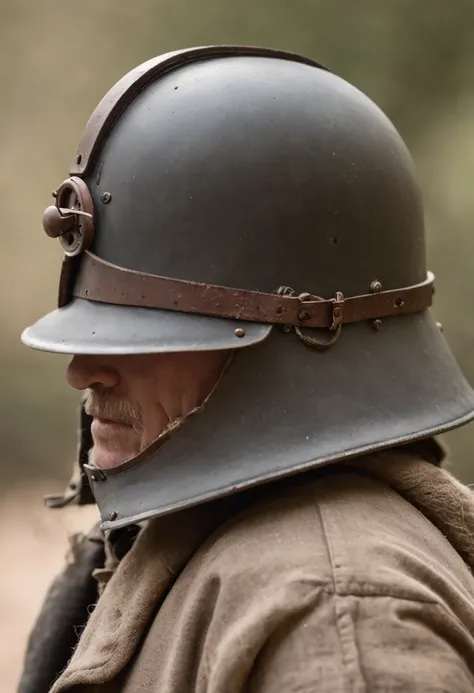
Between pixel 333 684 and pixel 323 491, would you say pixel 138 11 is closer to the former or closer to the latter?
pixel 323 491

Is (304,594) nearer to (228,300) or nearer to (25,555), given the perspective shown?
(228,300)

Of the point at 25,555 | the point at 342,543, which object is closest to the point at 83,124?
the point at 25,555

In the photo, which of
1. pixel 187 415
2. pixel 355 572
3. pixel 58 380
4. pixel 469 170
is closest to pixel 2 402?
pixel 58 380

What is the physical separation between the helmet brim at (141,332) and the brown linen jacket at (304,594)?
7.1 inches

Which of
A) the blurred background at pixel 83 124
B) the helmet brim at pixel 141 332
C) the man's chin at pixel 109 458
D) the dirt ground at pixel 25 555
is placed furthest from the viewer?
the dirt ground at pixel 25 555

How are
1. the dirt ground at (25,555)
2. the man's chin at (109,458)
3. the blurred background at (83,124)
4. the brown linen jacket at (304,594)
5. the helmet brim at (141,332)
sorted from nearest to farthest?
the brown linen jacket at (304,594)
the helmet brim at (141,332)
the man's chin at (109,458)
the blurred background at (83,124)
the dirt ground at (25,555)

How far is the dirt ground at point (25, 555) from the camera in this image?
7.08 ft

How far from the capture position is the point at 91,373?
95cm

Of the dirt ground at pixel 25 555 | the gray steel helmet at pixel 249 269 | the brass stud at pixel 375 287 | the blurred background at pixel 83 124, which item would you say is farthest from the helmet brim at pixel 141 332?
the dirt ground at pixel 25 555

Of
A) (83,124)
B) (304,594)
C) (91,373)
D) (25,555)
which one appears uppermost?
(83,124)

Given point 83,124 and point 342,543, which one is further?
point 83,124

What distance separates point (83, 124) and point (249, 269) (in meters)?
1.63

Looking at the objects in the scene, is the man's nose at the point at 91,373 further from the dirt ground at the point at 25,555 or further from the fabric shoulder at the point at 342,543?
the dirt ground at the point at 25,555

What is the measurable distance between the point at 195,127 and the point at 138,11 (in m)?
1.49
